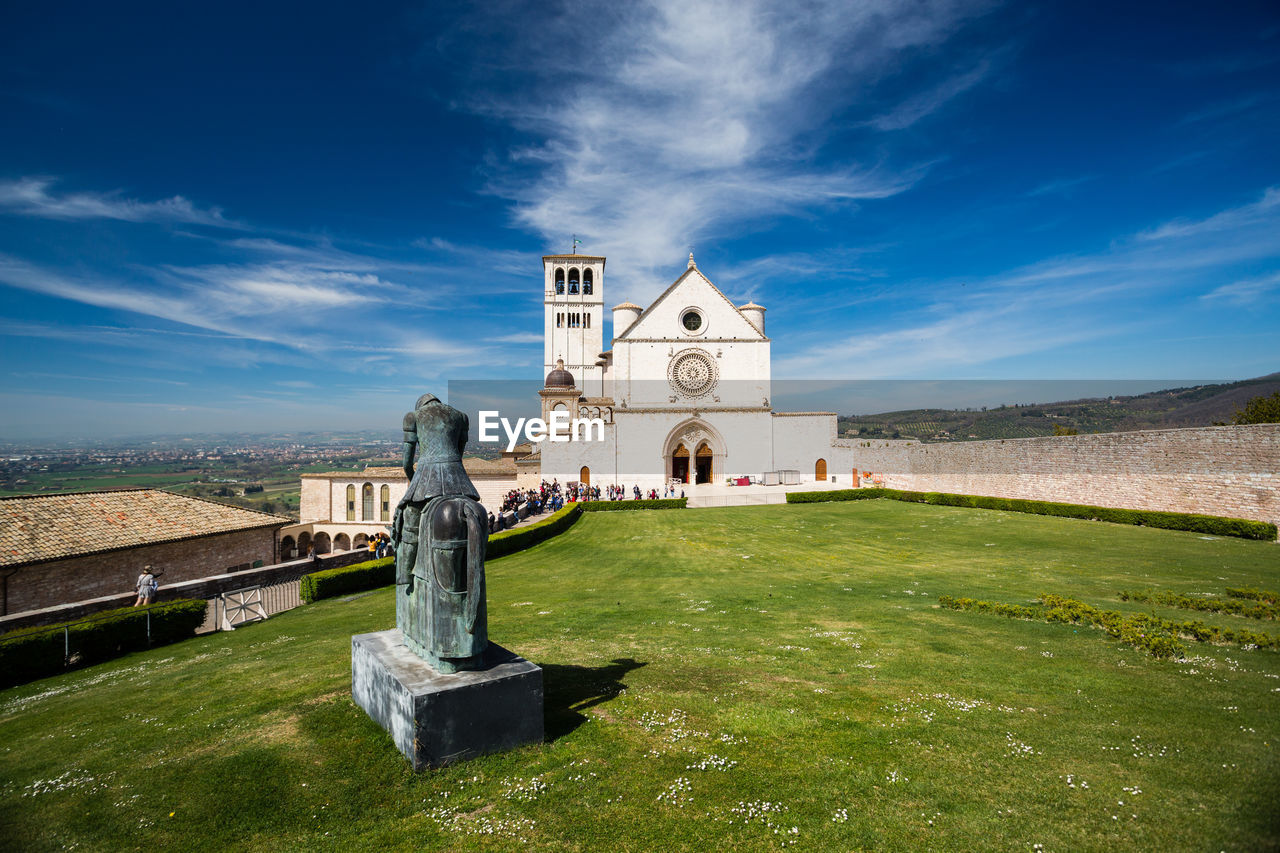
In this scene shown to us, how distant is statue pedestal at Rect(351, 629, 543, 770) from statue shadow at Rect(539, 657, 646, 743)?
1.53 feet

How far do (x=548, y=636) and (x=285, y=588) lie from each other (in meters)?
9.51

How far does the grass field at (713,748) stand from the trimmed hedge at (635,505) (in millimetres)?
19841

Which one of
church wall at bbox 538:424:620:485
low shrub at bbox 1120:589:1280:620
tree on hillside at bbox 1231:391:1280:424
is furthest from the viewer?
church wall at bbox 538:424:620:485

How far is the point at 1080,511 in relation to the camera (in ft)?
75.7

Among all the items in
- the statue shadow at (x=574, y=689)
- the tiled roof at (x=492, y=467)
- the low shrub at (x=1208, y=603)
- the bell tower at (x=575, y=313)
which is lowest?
the low shrub at (x=1208, y=603)

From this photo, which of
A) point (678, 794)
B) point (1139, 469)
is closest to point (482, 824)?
point (678, 794)

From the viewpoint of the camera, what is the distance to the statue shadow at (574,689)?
18.2 ft

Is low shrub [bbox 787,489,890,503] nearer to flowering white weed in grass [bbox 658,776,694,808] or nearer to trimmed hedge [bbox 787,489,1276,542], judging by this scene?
trimmed hedge [bbox 787,489,1276,542]

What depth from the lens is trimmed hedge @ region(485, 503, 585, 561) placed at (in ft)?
62.0

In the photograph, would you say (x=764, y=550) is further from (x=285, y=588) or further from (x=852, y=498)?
(x=852, y=498)

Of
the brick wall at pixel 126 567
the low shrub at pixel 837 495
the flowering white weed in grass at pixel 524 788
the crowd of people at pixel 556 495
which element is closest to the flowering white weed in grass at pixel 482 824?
the flowering white weed in grass at pixel 524 788

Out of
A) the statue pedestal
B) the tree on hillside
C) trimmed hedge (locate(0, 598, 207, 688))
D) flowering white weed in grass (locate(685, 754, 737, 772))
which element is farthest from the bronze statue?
the tree on hillside

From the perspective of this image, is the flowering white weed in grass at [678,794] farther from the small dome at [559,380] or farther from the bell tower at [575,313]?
the bell tower at [575,313]
